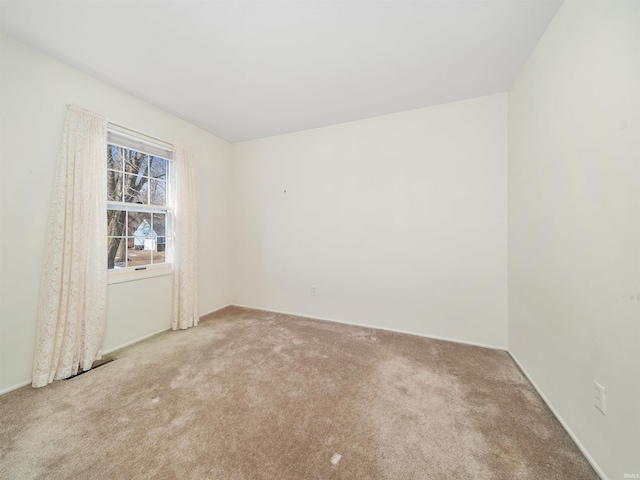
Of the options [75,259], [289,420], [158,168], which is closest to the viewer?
[289,420]

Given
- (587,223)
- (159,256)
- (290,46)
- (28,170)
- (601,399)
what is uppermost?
(290,46)

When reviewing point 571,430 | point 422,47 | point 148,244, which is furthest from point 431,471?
point 148,244

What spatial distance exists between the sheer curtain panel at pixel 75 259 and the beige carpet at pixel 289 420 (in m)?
0.24

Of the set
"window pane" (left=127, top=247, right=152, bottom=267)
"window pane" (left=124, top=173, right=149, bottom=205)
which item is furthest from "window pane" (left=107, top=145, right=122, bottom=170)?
"window pane" (left=127, top=247, right=152, bottom=267)

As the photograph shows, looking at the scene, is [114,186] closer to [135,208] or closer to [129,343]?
[135,208]

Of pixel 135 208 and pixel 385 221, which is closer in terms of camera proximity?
pixel 135 208

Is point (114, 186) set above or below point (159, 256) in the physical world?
above

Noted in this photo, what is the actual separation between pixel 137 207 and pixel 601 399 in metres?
3.95

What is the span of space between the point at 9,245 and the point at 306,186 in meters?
2.78

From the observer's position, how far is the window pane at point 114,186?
7.72ft

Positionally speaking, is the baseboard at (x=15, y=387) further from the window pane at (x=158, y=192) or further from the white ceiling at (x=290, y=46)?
the white ceiling at (x=290, y=46)

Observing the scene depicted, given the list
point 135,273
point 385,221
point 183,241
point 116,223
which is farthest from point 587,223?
point 116,223

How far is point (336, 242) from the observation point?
3.12m

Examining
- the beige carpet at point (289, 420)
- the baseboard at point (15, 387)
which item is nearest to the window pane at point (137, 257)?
the beige carpet at point (289, 420)
